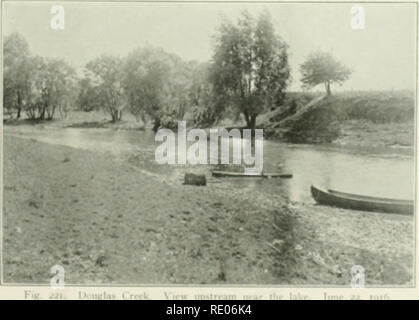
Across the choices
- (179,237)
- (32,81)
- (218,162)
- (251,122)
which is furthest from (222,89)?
(32,81)

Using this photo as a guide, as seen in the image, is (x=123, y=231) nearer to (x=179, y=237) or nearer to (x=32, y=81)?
(x=179, y=237)

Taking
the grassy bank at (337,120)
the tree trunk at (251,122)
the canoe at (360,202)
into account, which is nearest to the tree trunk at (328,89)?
the grassy bank at (337,120)

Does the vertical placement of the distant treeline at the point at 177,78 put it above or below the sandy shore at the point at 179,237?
above

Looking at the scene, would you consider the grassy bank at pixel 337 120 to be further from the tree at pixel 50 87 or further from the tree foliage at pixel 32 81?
the tree foliage at pixel 32 81

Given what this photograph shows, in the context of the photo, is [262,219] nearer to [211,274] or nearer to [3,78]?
[211,274]

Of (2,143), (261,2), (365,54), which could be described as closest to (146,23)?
(261,2)

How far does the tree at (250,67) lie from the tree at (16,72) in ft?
13.5

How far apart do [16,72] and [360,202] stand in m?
7.93

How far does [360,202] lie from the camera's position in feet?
27.5

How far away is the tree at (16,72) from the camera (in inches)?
327

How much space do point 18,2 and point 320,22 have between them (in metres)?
6.18

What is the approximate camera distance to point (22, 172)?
335 inches

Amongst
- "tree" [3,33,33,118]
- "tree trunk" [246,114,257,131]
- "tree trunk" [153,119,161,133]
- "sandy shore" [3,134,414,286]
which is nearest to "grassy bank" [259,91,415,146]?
"tree trunk" [246,114,257,131]

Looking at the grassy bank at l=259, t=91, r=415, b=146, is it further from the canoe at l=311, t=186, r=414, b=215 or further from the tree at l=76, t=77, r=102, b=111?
the tree at l=76, t=77, r=102, b=111
